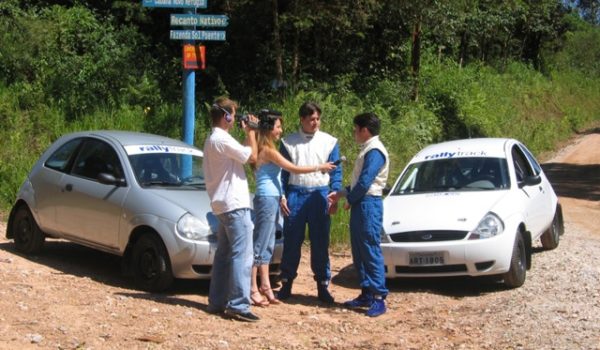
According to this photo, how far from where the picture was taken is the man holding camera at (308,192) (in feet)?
26.5

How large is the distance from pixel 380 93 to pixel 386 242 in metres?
13.3

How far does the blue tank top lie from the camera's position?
7.86 m

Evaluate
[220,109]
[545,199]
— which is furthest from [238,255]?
[545,199]

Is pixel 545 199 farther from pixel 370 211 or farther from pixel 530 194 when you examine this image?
pixel 370 211

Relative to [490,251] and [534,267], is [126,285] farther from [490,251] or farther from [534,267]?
[534,267]

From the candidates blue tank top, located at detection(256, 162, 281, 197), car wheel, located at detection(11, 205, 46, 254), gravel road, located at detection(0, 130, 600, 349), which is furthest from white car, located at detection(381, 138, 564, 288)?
car wheel, located at detection(11, 205, 46, 254)

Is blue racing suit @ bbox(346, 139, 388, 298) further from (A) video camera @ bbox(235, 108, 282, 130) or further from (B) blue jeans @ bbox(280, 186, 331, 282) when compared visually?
(A) video camera @ bbox(235, 108, 282, 130)

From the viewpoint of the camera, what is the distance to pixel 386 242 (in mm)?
9125

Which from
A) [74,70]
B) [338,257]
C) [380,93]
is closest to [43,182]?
[338,257]

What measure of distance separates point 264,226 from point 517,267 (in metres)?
2.90

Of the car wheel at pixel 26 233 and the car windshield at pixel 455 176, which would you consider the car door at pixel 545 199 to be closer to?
the car windshield at pixel 455 176

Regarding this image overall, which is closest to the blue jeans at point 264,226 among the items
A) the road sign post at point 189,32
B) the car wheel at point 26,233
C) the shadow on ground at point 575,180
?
the car wheel at point 26,233

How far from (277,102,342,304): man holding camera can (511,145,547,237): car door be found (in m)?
2.86

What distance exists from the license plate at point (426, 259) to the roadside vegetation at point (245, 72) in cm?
301
